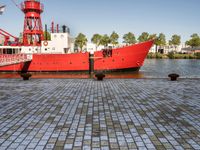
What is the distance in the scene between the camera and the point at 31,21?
36.4 meters

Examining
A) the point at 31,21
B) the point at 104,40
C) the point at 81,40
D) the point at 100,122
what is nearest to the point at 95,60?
the point at 31,21

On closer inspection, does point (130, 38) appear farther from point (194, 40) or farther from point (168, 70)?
point (168, 70)

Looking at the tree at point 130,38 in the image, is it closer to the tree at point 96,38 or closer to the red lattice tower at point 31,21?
the tree at point 96,38

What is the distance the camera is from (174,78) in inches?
716

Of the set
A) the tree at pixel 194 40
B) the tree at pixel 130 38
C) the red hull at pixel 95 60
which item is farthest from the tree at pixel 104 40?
the red hull at pixel 95 60

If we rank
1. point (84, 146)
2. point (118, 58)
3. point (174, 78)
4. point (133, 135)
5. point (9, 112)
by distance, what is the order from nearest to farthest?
point (84, 146) → point (133, 135) → point (9, 112) → point (174, 78) → point (118, 58)

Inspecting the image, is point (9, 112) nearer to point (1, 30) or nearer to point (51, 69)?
point (51, 69)

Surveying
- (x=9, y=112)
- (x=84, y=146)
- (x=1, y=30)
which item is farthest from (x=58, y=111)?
(x=1, y=30)

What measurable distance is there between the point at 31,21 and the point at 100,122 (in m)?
34.1

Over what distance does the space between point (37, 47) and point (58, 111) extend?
96.1 ft

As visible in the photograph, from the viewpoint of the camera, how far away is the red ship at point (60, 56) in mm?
31719

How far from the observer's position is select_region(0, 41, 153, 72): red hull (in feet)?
104

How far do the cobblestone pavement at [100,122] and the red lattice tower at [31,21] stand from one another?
27936 mm

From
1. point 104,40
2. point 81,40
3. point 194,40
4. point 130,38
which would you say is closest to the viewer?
point 81,40
